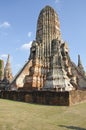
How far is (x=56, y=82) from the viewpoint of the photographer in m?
20.1

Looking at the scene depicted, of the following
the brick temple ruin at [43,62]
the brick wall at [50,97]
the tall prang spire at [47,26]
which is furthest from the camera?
the tall prang spire at [47,26]

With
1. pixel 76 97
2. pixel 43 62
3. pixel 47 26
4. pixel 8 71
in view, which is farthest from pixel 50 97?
pixel 8 71

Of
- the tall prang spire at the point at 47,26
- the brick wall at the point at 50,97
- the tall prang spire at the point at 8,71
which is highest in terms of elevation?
the tall prang spire at the point at 47,26

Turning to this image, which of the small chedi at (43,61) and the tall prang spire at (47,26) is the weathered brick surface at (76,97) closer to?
the small chedi at (43,61)

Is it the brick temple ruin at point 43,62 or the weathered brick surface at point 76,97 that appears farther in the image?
the brick temple ruin at point 43,62

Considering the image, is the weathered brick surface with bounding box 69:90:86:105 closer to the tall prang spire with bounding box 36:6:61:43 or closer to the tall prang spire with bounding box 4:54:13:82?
the tall prang spire with bounding box 36:6:61:43

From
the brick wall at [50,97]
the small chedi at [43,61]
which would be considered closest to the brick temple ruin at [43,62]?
the small chedi at [43,61]

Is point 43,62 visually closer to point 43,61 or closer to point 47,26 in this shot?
point 43,61

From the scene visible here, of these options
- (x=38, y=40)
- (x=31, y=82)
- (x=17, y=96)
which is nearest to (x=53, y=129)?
(x=17, y=96)

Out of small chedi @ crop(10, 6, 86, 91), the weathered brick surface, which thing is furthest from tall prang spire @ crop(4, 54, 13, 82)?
the weathered brick surface

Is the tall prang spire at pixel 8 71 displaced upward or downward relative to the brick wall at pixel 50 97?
upward

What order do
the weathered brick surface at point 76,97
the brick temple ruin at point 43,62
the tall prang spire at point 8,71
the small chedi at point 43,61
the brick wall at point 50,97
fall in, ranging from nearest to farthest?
1. the brick wall at point 50,97
2. the weathered brick surface at point 76,97
3. the brick temple ruin at point 43,62
4. the small chedi at point 43,61
5. the tall prang spire at point 8,71

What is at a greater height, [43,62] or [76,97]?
[43,62]

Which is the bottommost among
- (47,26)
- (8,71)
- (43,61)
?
(8,71)
